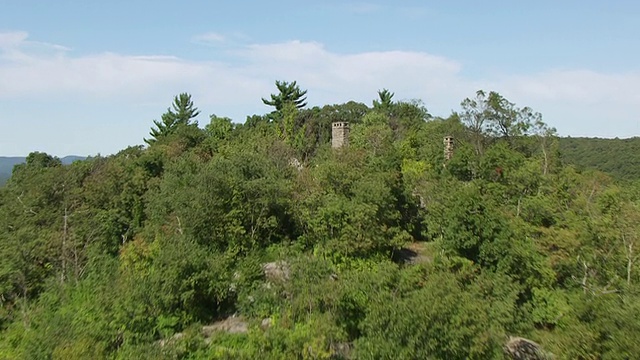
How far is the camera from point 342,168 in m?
22.3

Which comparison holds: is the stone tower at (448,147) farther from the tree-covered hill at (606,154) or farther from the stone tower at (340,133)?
the tree-covered hill at (606,154)

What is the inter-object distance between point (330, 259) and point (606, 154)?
72.4 meters

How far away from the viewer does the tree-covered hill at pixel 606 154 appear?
66.8 m

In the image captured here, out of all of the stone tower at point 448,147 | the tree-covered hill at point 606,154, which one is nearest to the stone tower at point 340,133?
the stone tower at point 448,147

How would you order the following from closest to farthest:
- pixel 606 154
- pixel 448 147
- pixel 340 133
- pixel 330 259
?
1. pixel 330 259
2. pixel 448 147
3. pixel 340 133
4. pixel 606 154

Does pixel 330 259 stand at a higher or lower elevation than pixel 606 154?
lower

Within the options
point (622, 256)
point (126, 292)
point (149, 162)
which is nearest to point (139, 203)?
point (149, 162)

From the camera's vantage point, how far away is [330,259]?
19.0 metres

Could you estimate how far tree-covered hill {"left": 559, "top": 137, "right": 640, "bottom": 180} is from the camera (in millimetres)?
66750

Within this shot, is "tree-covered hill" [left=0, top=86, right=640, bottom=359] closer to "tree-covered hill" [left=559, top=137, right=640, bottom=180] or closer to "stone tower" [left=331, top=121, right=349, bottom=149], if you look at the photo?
"stone tower" [left=331, top=121, right=349, bottom=149]

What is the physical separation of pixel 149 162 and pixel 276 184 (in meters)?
14.9

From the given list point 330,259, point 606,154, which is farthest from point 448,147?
point 606,154

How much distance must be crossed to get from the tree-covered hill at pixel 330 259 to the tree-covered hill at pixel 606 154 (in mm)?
39589

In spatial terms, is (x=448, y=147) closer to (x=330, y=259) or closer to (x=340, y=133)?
(x=340, y=133)
